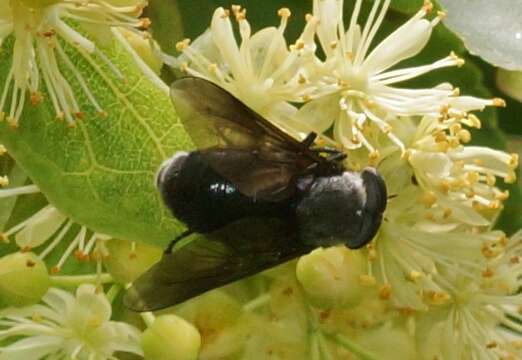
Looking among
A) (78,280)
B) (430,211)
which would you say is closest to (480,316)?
(430,211)

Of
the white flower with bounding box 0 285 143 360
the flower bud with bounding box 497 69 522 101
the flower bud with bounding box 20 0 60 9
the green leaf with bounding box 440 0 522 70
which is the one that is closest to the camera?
the flower bud with bounding box 20 0 60 9

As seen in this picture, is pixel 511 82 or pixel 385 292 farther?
pixel 511 82

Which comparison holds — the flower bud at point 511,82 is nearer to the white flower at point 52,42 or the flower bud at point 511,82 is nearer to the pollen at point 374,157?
the pollen at point 374,157

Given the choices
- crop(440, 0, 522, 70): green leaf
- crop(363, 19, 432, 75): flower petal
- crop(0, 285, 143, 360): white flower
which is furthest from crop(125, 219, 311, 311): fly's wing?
crop(440, 0, 522, 70): green leaf

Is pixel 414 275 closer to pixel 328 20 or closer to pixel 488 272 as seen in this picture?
pixel 488 272

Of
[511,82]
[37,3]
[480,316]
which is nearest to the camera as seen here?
[37,3]

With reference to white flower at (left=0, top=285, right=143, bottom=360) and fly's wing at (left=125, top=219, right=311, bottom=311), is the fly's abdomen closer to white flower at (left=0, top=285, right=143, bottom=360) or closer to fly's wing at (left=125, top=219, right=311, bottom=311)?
fly's wing at (left=125, top=219, right=311, bottom=311)
